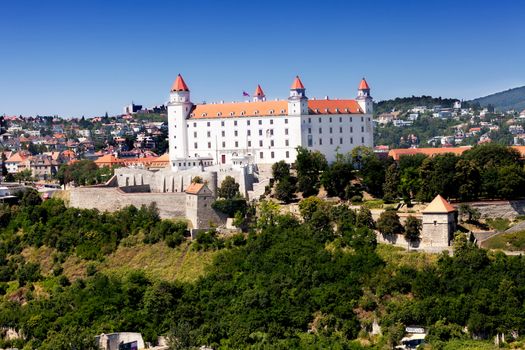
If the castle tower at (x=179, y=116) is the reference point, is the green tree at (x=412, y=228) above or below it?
below

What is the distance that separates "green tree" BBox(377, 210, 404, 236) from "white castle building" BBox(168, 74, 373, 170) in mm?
13882

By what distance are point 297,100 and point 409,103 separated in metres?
111

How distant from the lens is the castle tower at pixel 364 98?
5891 centimetres

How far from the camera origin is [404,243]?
4166cm

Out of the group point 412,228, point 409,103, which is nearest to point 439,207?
point 412,228

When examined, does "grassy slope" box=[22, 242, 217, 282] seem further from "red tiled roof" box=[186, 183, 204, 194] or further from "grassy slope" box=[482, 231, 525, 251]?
"grassy slope" box=[482, 231, 525, 251]

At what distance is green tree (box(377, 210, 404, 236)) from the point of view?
4172 cm

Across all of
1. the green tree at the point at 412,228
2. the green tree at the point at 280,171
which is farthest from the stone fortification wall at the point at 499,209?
the green tree at the point at 280,171

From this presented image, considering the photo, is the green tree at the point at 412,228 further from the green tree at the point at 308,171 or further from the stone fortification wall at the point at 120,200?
the stone fortification wall at the point at 120,200

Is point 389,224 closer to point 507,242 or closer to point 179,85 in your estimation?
point 507,242

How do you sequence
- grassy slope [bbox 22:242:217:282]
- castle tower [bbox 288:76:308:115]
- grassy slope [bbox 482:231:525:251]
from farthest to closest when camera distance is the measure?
castle tower [bbox 288:76:308:115] → grassy slope [bbox 22:242:217:282] → grassy slope [bbox 482:231:525:251]

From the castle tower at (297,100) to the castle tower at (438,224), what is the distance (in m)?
16.3

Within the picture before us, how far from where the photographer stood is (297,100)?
55.7 meters

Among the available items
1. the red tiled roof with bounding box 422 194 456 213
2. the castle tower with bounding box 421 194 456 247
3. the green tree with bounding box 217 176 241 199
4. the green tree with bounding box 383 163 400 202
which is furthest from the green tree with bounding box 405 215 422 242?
the green tree with bounding box 217 176 241 199
